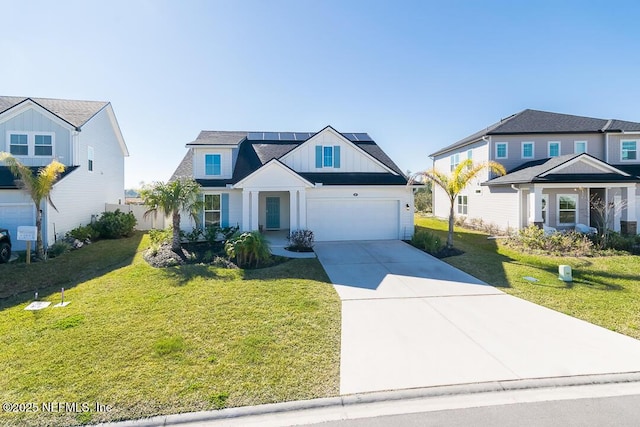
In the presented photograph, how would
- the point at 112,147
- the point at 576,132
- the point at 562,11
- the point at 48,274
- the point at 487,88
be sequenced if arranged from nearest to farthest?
the point at 48,274 < the point at 562,11 < the point at 487,88 < the point at 576,132 < the point at 112,147

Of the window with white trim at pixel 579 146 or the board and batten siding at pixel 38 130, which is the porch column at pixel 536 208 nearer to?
the window with white trim at pixel 579 146

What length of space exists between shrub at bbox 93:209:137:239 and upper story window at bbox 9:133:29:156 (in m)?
4.65

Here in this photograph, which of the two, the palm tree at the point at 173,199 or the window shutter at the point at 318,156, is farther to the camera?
the window shutter at the point at 318,156

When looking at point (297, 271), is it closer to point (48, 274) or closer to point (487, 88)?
point (48, 274)

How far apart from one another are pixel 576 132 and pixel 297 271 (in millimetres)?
21487

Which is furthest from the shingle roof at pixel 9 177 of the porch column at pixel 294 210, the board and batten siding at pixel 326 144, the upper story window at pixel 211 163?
the porch column at pixel 294 210

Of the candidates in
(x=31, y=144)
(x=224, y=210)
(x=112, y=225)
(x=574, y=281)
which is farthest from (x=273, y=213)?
(x=574, y=281)

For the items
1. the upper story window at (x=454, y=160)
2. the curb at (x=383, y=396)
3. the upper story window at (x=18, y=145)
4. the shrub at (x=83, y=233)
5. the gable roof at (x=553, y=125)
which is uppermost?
the gable roof at (x=553, y=125)

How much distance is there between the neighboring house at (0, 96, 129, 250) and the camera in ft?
44.4

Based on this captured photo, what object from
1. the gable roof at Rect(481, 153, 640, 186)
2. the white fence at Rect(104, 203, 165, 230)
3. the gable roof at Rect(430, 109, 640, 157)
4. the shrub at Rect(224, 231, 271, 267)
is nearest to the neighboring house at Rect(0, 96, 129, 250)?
the white fence at Rect(104, 203, 165, 230)

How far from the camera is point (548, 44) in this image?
47.6ft

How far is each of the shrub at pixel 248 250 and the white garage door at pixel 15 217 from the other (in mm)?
9981

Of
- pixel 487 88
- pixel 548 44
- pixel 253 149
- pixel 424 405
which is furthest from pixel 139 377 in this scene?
pixel 487 88

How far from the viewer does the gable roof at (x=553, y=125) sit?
20047mm
